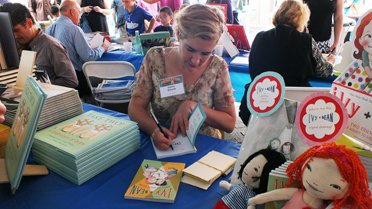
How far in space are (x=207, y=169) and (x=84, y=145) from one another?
0.44 meters

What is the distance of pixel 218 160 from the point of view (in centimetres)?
95

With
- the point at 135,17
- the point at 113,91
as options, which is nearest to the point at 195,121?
the point at 113,91

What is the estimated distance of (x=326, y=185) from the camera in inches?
17.8

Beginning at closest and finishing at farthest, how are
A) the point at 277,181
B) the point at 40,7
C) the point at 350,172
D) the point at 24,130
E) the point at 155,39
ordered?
the point at 350,172
the point at 277,181
the point at 24,130
the point at 155,39
the point at 40,7

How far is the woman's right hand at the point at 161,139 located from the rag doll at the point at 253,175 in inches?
15.6

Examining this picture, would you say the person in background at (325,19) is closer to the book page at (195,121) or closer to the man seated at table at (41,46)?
the book page at (195,121)

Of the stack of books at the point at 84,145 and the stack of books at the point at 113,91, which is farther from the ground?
the stack of books at the point at 84,145

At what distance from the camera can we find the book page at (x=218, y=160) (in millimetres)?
911

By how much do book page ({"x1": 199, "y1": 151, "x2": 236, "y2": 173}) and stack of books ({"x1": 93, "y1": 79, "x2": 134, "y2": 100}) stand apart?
150 cm

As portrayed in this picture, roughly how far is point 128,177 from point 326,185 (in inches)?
25.2

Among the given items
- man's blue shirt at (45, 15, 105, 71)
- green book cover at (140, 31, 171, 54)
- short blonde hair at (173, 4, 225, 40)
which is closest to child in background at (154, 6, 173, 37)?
green book cover at (140, 31, 171, 54)

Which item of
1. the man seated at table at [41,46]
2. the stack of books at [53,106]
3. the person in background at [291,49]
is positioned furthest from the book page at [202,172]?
the man seated at table at [41,46]

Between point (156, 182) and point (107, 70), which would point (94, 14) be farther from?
point (156, 182)

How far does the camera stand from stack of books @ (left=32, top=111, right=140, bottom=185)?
0.84 meters
